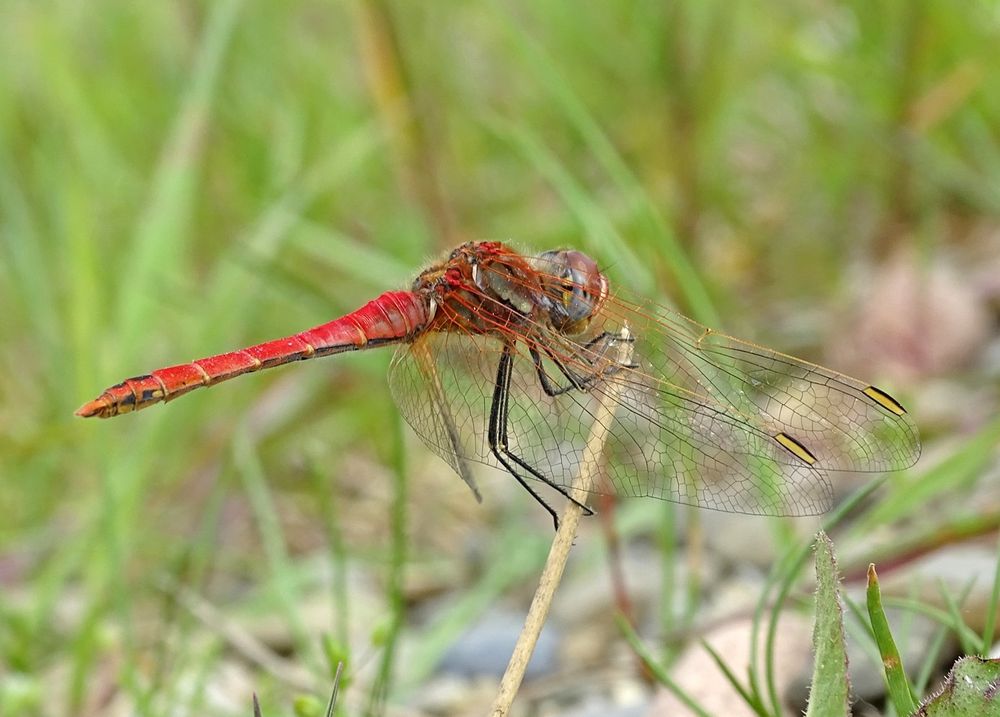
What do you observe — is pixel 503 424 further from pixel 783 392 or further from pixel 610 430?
pixel 783 392

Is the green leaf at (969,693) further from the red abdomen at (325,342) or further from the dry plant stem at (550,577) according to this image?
the red abdomen at (325,342)

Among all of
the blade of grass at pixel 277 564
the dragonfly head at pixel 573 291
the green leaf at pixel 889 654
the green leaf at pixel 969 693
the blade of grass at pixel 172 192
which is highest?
the blade of grass at pixel 172 192

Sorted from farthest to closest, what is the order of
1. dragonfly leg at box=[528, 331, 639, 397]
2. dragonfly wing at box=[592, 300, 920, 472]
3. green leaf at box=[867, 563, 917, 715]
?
dragonfly leg at box=[528, 331, 639, 397] → dragonfly wing at box=[592, 300, 920, 472] → green leaf at box=[867, 563, 917, 715]

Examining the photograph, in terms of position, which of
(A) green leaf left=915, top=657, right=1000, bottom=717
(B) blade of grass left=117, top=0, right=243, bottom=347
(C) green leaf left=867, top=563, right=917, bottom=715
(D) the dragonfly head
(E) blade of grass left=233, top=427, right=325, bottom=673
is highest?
(B) blade of grass left=117, top=0, right=243, bottom=347

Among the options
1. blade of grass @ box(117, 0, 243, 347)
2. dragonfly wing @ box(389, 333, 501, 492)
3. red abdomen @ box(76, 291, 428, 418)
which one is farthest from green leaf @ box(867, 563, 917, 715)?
blade of grass @ box(117, 0, 243, 347)

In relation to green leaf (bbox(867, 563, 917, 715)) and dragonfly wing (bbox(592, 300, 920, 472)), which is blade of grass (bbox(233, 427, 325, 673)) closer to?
dragonfly wing (bbox(592, 300, 920, 472))

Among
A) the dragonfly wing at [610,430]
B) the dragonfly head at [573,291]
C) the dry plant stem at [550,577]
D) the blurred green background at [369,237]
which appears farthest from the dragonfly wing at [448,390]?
the dry plant stem at [550,577]
